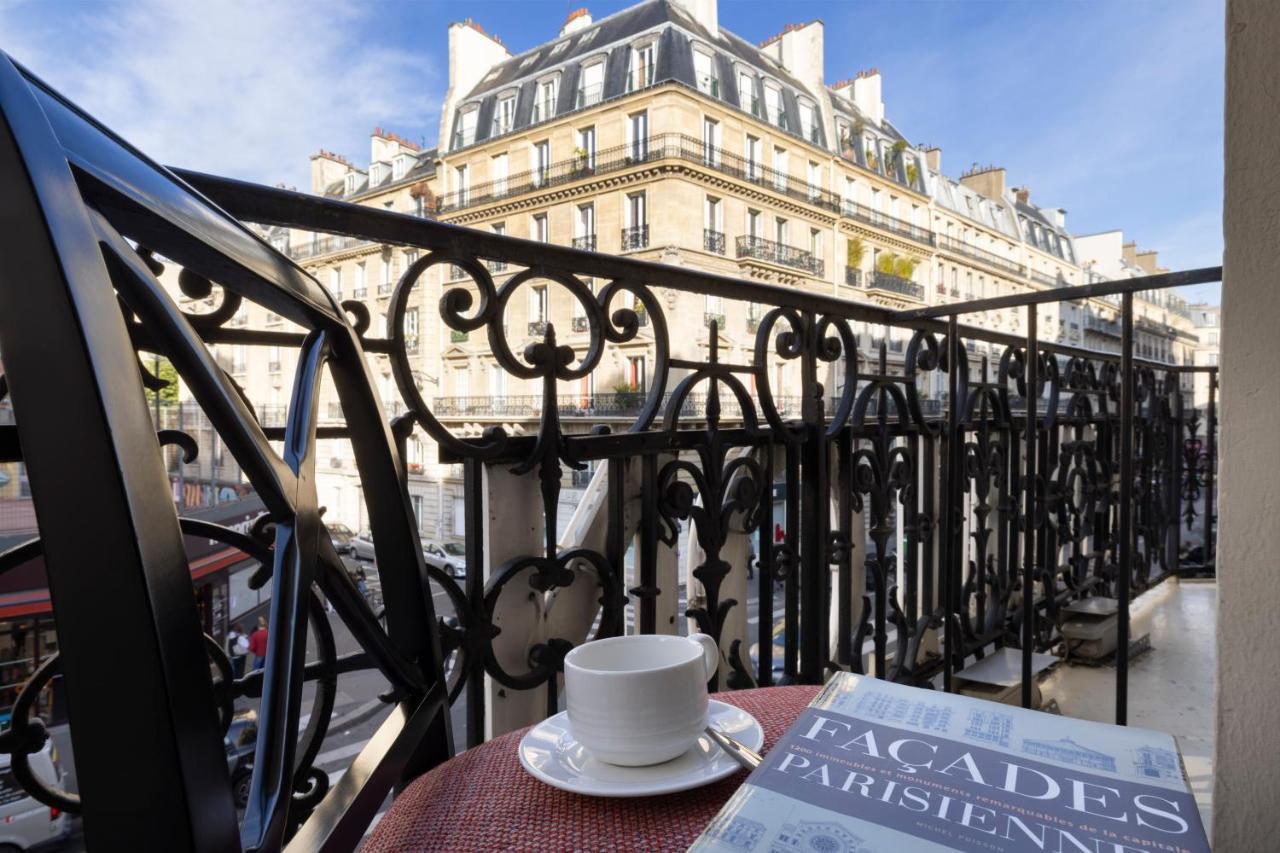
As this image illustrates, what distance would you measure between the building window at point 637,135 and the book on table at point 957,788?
14.3m

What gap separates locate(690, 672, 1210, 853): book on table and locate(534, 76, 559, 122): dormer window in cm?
1654

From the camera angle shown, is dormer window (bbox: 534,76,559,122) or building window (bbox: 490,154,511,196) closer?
building window (bbox: 490,154,511,196)

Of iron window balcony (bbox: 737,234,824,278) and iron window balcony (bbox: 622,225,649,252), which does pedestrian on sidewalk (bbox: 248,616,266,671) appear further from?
iron window balcony (bbox: 737,234,824,278)

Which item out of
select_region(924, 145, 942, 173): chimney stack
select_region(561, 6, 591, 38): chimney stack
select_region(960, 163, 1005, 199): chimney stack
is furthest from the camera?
select_region(960, 163, 1005, 199): chimney stack

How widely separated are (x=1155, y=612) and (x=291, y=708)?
9.48 ft

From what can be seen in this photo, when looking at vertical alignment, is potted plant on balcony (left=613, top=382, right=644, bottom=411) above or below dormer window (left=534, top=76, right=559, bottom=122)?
below

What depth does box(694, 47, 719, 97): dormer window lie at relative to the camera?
46.6ft

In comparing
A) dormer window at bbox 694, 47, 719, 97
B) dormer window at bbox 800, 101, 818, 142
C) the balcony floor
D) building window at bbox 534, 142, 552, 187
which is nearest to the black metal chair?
the balcony floor

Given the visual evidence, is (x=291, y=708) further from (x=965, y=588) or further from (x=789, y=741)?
(x=965, y=588)

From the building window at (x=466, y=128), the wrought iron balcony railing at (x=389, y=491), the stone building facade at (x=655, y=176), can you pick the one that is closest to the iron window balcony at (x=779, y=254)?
the stone building facade at (x=655, y=176)

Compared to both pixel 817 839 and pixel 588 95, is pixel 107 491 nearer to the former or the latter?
pixel 817 839

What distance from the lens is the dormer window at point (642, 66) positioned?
14.0 metres

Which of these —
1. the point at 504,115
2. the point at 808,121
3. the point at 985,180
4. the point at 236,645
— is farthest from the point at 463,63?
the point at 985,180

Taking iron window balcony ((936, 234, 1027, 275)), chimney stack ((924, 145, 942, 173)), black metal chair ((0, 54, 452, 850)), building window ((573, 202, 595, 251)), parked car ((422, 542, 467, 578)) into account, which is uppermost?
chimney stack ((924, 145, 942, 173))
